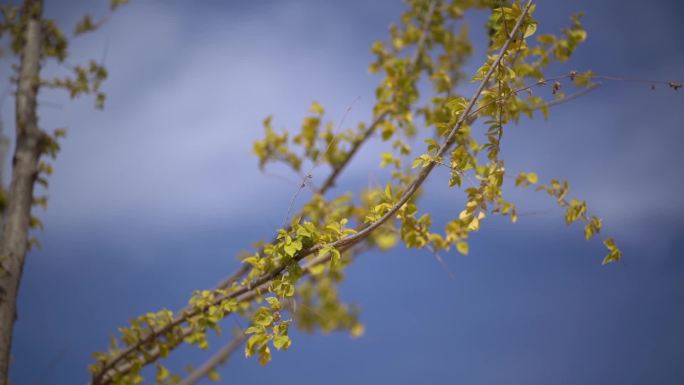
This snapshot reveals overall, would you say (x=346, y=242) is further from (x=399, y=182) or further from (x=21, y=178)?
(x=21, y=178)

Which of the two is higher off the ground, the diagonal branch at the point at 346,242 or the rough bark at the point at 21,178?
the rough bark at the point at 21,178

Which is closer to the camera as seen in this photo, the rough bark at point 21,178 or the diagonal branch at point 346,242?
the diagonal branch at point 346,242

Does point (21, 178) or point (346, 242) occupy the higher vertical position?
point (21, 178)

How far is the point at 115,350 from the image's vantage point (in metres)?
2.62

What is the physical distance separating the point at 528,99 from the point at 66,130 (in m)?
3.26

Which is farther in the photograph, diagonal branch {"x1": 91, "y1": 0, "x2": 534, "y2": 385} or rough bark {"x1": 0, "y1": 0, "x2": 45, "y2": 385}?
rough bark {"x1": 0, "y1": 0, "x2": 45, "y2": 385}

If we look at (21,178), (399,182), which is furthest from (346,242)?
(21,178)

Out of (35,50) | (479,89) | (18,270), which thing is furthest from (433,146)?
(35,50)

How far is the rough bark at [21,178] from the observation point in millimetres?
2643

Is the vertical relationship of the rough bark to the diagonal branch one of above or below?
above

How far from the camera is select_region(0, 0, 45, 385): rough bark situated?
2.64 m

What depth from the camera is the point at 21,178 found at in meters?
3.09

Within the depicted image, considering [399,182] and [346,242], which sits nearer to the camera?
[346,242]

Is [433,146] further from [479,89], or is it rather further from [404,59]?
[404,59]
